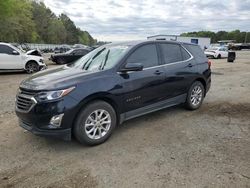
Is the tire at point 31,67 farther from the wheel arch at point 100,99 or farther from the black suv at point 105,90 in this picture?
the wheel arch at point 100,99

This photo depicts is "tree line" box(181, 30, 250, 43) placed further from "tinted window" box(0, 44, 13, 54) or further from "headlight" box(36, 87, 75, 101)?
"headlight" box(36, 87, 75, 101)

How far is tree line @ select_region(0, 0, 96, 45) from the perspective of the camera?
37091mm

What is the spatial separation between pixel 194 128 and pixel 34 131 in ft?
9.60

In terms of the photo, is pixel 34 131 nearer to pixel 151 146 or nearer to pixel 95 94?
pixel 95 94

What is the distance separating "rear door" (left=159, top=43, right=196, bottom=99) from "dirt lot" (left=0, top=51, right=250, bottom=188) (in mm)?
649

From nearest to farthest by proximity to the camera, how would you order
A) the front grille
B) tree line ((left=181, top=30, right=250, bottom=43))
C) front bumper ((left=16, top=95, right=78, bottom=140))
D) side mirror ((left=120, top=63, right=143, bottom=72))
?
front bumper ((left=16, top=95, right=78, bottom=140)) < the front grille < side mirror ((left=120, top=63, right=143, bottom=72)) < tree line ((left=181, top=30, right=250, bottom=43))

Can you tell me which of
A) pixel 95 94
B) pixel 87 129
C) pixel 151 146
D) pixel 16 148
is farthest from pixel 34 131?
pixel 151 146

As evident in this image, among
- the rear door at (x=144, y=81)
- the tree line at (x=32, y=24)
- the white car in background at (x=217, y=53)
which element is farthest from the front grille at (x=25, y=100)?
the tree line at (x=32, y=24)

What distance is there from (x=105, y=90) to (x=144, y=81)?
933mm

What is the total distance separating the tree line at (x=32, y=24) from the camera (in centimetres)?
3709

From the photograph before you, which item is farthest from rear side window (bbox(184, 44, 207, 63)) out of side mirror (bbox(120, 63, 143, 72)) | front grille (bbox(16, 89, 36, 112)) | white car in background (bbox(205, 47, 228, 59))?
white car in background (bbox(205, 47, 228, 59))

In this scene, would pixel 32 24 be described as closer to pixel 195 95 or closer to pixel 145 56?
pixel 195 95

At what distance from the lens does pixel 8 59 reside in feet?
45.1

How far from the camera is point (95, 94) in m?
4.28
